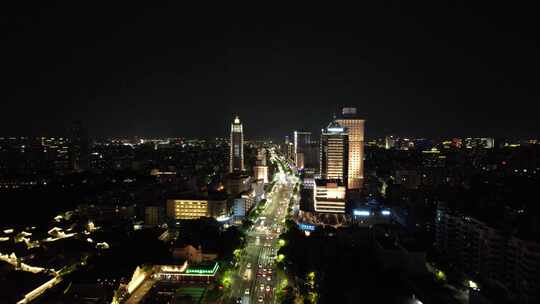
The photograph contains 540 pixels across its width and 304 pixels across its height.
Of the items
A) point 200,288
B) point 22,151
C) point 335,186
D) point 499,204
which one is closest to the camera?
point 200,288

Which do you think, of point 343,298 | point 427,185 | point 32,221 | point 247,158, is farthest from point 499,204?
point 247,158

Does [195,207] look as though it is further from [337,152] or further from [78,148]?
[78,148]

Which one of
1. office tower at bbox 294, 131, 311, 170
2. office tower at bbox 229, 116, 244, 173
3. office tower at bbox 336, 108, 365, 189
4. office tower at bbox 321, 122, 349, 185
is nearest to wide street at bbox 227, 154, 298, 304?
office tower at bbox 321, 122, 349, 185

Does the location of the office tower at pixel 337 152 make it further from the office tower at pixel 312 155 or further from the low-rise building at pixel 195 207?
the office tower at pixel 312 155

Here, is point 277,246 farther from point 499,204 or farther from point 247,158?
point 247,158

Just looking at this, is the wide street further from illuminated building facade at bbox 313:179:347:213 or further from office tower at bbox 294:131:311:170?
office tower at bbox 294:131:311:170

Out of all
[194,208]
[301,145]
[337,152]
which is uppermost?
[301,145]

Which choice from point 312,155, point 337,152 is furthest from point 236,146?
point 312,155
